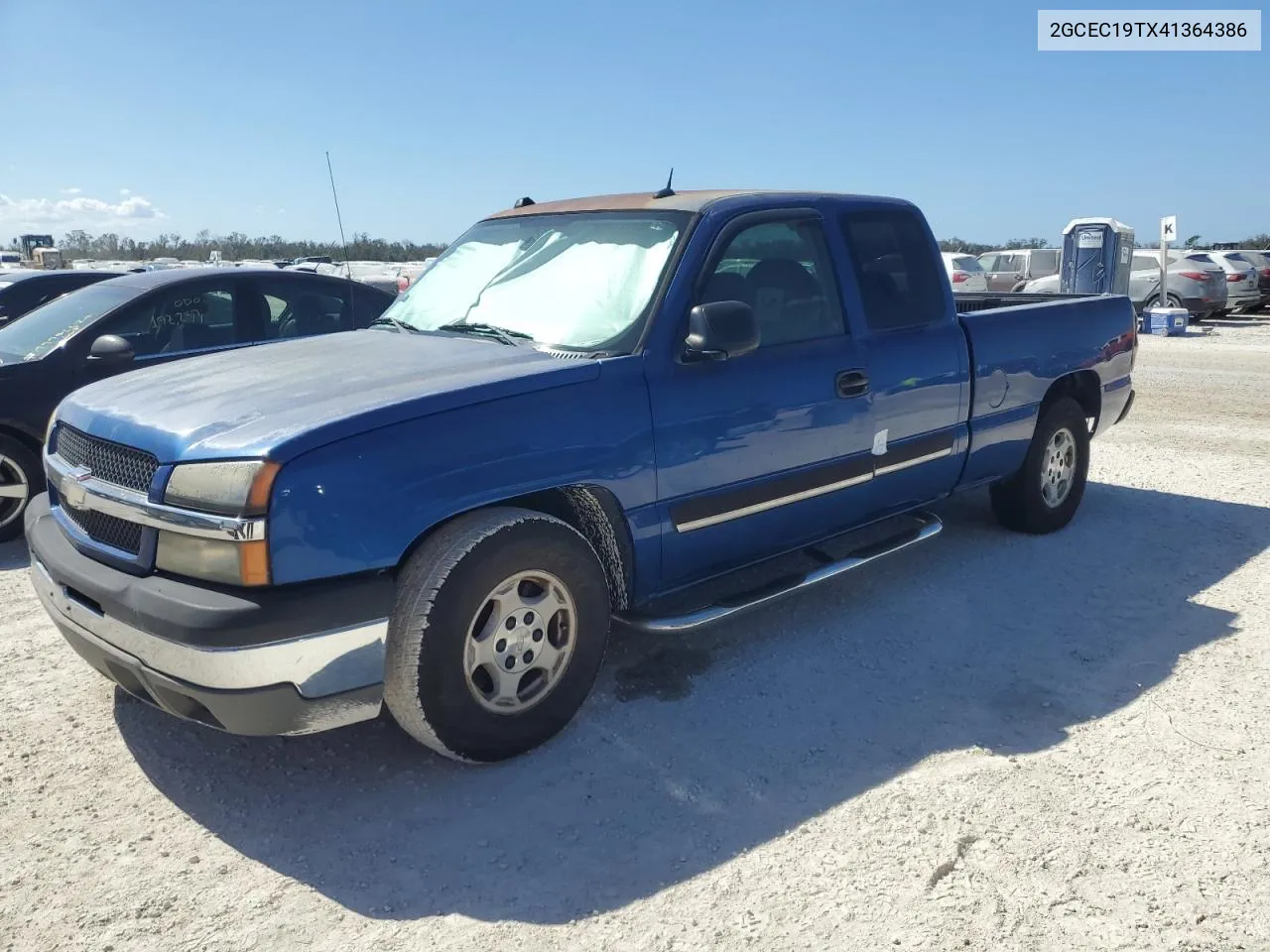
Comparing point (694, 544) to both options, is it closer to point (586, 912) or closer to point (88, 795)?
point (586, 912)

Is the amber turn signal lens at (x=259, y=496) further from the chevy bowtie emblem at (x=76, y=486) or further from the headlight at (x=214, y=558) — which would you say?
the chevy bowtie emblem at (x=76, y=486)

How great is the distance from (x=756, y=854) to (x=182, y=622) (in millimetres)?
1721

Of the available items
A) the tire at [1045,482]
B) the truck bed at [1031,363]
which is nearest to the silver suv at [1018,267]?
the truck bed at [1031,363]

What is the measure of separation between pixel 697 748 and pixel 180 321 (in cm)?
482

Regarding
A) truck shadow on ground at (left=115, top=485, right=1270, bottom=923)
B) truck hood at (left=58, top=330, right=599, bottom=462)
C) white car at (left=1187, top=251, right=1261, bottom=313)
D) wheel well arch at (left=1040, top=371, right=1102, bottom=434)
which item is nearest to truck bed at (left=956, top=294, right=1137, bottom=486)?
wheel well arch at (left=1040, top=371, right=1102, bottom=434)

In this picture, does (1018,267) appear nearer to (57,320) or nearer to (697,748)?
(57,320)

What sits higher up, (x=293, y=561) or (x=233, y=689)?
A: (x=293, y=561)

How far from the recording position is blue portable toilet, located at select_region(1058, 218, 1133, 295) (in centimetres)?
1902

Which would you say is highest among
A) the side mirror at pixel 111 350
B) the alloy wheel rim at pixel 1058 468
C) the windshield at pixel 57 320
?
the windshield at pixel 57 320

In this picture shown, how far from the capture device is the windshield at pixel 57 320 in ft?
19.8

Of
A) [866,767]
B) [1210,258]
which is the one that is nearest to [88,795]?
[866,767]

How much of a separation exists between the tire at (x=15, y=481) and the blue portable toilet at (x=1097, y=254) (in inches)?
713

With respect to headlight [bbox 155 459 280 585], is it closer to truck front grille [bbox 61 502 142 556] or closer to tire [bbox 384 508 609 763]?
→ truck front grille [bbox 61 502 142 556]

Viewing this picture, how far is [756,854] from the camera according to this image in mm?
2775
